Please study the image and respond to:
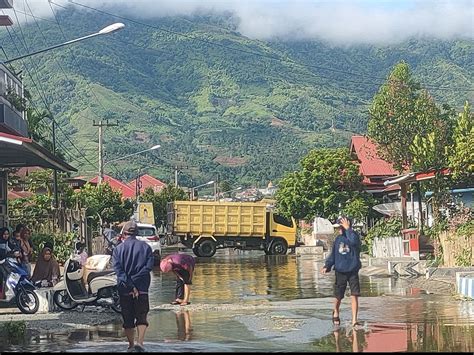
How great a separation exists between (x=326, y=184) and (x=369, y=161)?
22.3 ft

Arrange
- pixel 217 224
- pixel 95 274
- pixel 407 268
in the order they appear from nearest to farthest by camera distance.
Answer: pixel 95 274
pixel 407 268
pixel 217 224

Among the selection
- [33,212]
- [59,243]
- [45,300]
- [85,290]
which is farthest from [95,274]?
[33,212]

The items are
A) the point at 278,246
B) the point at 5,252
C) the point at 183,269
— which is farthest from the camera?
the point at 278,246

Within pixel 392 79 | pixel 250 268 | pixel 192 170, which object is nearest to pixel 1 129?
pixel 250 268

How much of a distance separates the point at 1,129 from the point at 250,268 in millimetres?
12187

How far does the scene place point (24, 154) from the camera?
2011 centimetres

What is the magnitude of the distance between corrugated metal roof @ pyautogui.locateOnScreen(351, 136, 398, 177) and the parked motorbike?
120 feet

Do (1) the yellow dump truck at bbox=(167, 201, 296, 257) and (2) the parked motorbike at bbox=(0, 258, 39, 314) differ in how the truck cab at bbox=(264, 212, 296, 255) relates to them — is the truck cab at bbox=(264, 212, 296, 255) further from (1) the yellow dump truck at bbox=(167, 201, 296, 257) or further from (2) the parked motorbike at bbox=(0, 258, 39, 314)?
(2) the parked motorbike at bbox=(0, 258, 39, 314)

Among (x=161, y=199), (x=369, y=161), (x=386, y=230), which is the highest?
(x=161, y=199)

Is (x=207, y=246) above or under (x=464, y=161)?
under

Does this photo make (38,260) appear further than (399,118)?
No

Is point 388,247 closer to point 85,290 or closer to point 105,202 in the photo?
point 85,290

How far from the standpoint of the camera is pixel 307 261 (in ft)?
128

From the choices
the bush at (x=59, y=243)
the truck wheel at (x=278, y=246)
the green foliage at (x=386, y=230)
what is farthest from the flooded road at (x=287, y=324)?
the truck wheel at (x=278, y=246)
